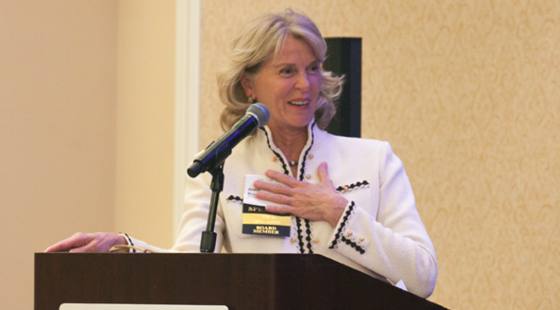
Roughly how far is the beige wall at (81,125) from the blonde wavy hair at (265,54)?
1238 mm

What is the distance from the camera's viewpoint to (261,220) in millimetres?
1883

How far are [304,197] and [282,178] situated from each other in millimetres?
94

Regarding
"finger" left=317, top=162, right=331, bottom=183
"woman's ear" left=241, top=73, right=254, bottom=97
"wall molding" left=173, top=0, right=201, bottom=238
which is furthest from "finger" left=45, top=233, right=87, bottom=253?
"wall molding" left=173, top=0, right=201, bottom=238

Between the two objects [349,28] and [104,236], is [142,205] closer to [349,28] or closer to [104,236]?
[349,28]

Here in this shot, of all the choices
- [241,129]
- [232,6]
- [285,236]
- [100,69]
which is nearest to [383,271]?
[285,236]

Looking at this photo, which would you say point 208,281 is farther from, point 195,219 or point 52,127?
point 52,127

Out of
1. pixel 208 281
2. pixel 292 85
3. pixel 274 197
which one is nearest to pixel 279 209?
pixel 274 197

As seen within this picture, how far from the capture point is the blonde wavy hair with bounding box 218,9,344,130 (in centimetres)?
202

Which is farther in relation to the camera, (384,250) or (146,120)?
(146,120)

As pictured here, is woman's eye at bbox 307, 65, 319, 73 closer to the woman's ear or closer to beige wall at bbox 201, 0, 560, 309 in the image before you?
the woman's ear

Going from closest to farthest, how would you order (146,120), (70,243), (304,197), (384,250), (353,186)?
(70,243) < (384,250) < (304,197) < (353,186) < (146,120)

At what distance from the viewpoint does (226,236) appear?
199cm

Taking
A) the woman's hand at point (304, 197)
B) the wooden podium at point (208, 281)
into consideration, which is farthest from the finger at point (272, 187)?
the wooden podium at point (208, 281)

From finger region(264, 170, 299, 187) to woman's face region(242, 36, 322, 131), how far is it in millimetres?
169
